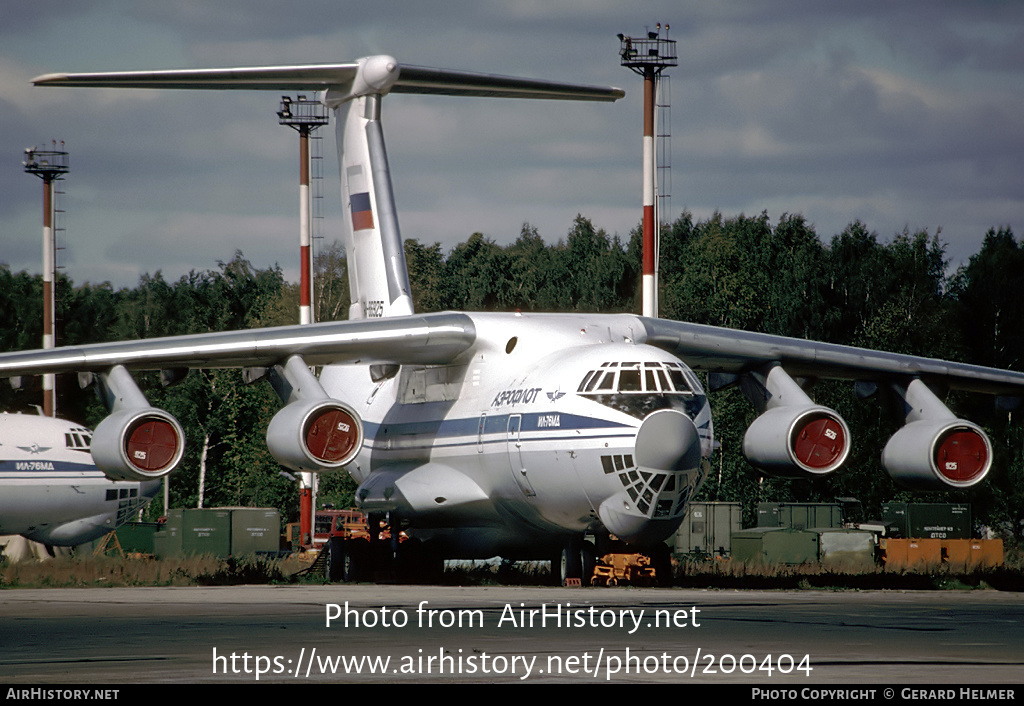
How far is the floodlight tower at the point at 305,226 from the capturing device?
3226cm

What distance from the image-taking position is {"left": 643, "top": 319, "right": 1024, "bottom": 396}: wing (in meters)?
19.0

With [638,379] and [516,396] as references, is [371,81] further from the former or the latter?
[638,379]

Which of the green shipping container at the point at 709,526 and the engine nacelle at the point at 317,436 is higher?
the engine nacelle at the point at 317,436

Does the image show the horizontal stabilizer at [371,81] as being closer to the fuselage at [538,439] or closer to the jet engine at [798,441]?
the fuselage at [538,439]

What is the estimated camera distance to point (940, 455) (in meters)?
18.7

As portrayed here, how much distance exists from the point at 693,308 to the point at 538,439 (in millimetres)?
30250

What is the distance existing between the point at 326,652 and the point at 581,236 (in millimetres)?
46043

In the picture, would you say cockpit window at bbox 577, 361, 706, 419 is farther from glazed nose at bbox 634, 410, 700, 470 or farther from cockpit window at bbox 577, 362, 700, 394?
glazed nose at bbox 634, 410, 700, 470

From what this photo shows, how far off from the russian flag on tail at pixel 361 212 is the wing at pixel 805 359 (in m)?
5.56

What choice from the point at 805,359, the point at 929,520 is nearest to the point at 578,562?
the point at 805,359

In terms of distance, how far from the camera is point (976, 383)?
20203 millimetres

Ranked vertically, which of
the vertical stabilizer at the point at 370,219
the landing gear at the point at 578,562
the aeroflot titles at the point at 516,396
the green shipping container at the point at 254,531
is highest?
the vertical stabilizer at the point at 370,219

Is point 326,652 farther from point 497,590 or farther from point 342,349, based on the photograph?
point 342,349

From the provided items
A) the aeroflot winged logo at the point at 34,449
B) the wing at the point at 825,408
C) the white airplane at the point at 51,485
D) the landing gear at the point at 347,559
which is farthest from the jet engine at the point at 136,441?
the aeroflot winged logo at the point at 34,449
